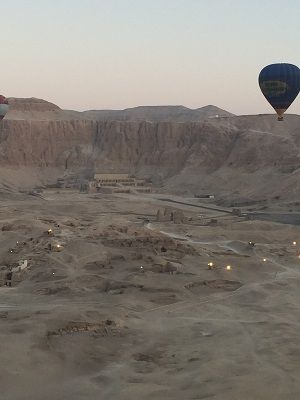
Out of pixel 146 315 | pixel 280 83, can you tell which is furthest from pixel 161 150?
pixel 146 315

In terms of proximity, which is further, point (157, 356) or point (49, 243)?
point (49, 243)

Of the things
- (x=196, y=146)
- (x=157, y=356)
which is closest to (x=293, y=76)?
(x=157, y=356)

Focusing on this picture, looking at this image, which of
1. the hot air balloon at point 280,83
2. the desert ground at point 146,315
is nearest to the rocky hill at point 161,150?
the hot air balloon at point 280,83

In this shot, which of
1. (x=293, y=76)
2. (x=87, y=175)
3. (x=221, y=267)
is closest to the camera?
(x=221, y=267)

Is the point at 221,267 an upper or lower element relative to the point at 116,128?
lower

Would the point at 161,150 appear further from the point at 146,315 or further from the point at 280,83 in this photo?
the point at 146,315

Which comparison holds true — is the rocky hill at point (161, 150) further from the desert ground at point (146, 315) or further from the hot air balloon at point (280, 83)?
the desert ground at point (146, 315)

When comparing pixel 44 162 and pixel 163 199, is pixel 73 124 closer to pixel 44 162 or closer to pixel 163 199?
pixel 44 162
